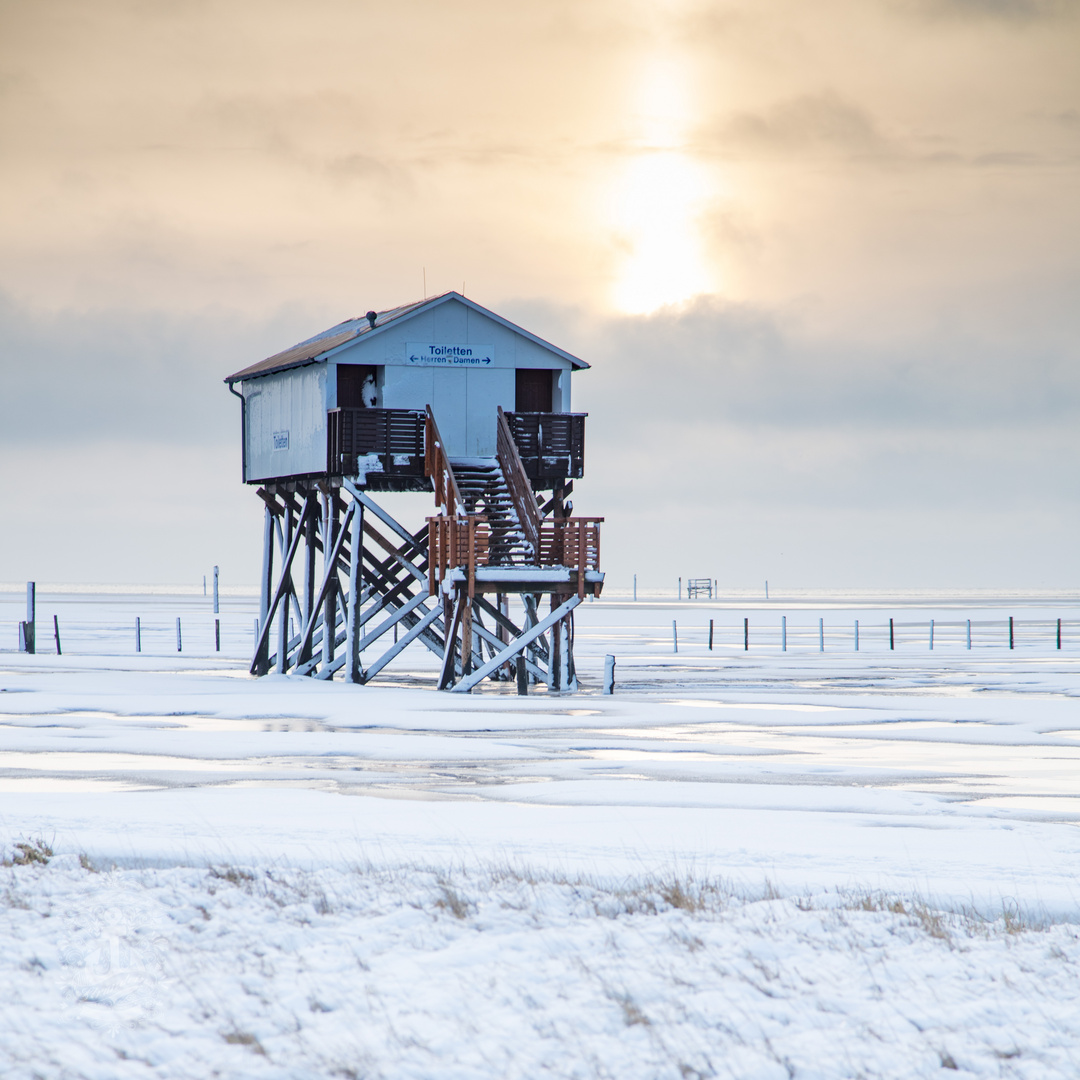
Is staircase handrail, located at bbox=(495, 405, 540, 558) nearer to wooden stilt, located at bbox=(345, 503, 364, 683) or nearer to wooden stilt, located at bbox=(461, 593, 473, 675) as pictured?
wooden stilt, located at bbox=(461, 593, 473, 675)

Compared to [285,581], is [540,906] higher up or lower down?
lower down

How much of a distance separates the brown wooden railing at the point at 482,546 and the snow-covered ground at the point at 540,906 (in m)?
8.23

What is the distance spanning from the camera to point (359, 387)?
120 ft

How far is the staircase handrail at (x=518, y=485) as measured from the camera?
31.5m

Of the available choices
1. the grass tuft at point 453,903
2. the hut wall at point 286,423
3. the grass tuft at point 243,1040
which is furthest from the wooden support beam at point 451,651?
the grass tuft at point 243,1040

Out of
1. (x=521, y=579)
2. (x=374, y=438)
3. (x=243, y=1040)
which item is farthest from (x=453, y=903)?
(x=374, y=438)

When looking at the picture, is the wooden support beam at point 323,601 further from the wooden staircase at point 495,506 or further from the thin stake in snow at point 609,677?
the thin stake in snow at point 609,677

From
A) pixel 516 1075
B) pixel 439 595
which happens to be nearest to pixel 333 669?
pixel 439 595

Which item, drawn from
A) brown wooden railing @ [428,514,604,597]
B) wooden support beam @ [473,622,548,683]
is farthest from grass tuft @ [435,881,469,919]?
wooden support beam @ [473,622,548,683]

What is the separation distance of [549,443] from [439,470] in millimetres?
3337

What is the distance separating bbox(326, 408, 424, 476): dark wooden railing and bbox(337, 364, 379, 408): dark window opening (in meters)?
2.69

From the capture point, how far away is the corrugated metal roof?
3359 centimetres

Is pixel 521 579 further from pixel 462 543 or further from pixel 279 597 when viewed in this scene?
pixel 279 597

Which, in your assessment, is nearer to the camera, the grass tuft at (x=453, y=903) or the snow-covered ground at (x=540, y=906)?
the snow-covered ground at (x=540, y=906)
